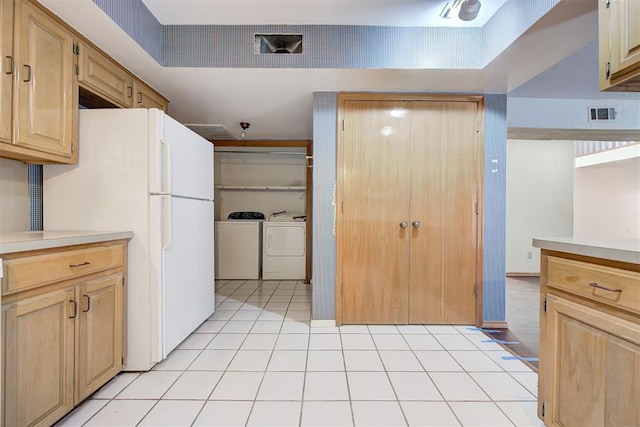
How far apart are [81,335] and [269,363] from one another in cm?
104

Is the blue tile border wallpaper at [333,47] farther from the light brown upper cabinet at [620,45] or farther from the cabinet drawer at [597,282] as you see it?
the cabinet drawer at [597,282]

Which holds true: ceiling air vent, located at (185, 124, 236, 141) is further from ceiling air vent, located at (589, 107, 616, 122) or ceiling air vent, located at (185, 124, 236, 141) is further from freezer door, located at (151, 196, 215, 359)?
ceiling air vent, located at (589, 107, 616, 122)

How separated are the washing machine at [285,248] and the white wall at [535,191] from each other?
11.2ft

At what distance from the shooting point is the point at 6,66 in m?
1.34

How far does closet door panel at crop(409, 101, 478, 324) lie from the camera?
2.55 meters

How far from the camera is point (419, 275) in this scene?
8.36ft

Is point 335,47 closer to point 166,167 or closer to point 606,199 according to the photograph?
point 166,167

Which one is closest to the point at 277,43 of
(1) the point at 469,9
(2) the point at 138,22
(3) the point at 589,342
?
(2) the point at 138,22

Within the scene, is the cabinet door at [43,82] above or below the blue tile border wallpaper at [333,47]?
below

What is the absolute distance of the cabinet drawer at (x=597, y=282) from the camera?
35.4 inches

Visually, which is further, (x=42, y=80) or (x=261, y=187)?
(x=261, y=187)

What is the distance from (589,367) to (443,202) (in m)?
1.66

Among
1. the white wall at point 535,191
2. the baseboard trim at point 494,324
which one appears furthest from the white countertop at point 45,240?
the white wall at point 535,191

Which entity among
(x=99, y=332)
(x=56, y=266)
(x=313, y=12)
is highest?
(x=313, y=12)
